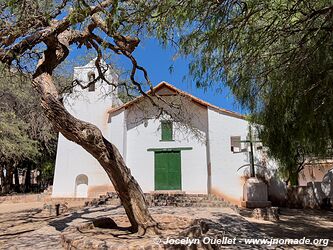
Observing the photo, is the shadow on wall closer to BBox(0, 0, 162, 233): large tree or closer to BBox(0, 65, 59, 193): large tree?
BBox(0, 65, 59, 193): large tree

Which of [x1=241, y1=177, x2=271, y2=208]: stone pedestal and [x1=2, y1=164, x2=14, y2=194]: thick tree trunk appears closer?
[x1=241, y1=177, x2=271, y2=208]: stone pedestal

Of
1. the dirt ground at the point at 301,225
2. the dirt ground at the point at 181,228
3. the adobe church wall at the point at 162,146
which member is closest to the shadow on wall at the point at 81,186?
the adobe church wall at the point at 162,146

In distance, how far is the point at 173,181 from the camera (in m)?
15.6

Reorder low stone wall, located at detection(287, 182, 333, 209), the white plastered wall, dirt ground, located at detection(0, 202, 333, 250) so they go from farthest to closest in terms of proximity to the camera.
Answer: the white plastered wall, low stone wall, located at detection(287, 182, 333, 209), dirt ground, located at detection(0, 202, 333, 250)

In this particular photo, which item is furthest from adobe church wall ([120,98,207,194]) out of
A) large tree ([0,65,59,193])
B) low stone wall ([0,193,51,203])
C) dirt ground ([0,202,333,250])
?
low stone wall ([0,193,51,203])

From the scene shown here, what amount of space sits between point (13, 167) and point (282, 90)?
21089mm

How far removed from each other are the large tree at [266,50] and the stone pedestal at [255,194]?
23.1 ft

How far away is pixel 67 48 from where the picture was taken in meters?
5.62

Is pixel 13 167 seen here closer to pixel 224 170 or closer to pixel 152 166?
pixel 152 166

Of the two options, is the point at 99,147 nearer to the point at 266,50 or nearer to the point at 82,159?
the point at 266,50

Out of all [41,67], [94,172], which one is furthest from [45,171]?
[41,67]

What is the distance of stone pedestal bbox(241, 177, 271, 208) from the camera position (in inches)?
524

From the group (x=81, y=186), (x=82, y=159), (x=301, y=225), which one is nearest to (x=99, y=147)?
(x=301, y=225)

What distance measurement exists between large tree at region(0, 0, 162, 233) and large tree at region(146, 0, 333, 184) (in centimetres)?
93
